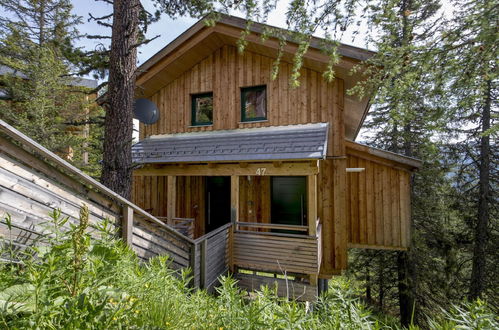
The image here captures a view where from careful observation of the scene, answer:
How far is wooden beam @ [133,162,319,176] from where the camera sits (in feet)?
18.7

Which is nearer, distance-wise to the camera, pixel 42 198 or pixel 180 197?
pixel 42 198

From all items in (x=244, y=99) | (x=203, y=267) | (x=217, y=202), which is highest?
(x=244, y=99)

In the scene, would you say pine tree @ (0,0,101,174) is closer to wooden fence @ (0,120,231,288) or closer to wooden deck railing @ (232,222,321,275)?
wooden fence @ (0,120,231,288)

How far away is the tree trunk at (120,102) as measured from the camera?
195 inches

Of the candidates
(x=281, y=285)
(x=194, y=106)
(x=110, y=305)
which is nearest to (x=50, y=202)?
(x=110, y=305)

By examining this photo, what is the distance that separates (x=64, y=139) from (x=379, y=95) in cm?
1346

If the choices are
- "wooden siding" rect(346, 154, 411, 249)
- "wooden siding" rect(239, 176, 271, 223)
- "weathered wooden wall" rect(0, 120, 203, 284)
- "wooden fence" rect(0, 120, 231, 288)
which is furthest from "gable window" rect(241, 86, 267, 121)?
"weathered wooden wall" rect(0, 120, 203, 284)

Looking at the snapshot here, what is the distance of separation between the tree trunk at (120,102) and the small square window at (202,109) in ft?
11.3

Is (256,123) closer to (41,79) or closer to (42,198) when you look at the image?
(42,198)

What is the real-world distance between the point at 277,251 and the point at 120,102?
16.5 feet

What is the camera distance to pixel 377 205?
286 inches

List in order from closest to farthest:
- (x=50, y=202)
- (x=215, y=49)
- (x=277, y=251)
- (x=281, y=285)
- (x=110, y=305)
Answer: (x=110, y=305), (x=50, y=202), (x=277, y=251), (x=281, y=285), (x=215, y=49)

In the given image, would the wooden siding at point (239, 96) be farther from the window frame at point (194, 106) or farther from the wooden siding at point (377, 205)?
the wooden siding at point (377, 205)

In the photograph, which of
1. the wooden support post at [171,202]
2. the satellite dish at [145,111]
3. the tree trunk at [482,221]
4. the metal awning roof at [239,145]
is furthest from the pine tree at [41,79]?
the tree trunk at [482,221]
